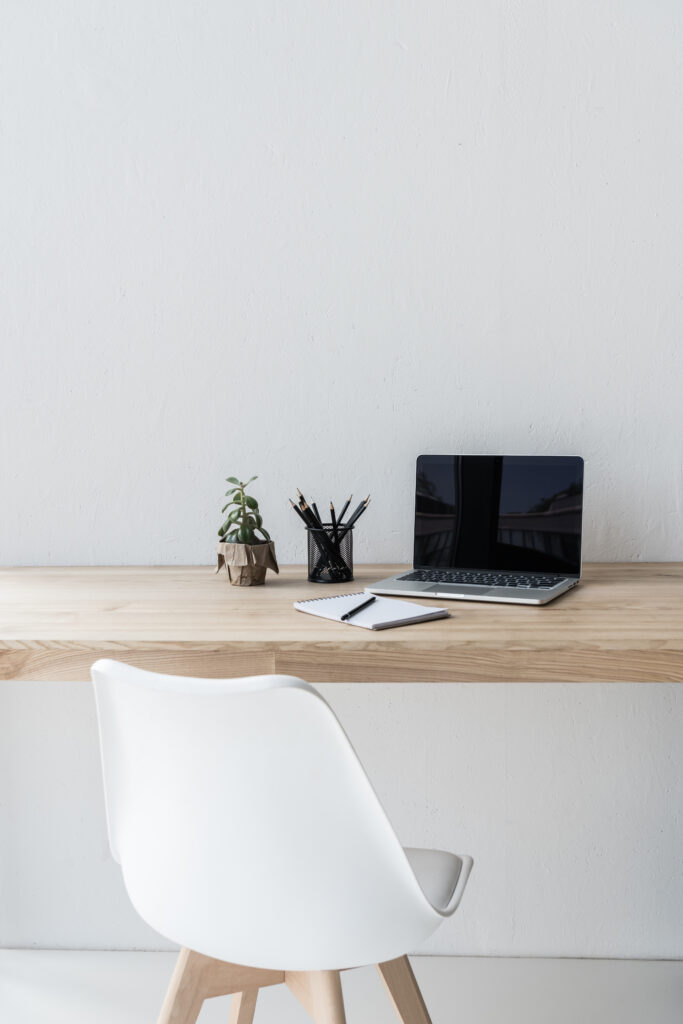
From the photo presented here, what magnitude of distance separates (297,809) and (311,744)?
8 cm

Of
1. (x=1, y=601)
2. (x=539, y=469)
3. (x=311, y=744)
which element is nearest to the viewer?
(x=311, y=744)

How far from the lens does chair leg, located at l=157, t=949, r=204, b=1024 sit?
3.71ft

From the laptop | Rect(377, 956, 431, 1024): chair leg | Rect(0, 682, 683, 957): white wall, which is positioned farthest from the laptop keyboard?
Rect(377, 956, 431, 1024): chair leg

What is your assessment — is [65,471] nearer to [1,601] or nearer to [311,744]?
[1,601]

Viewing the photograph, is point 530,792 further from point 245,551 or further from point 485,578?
point 245,551

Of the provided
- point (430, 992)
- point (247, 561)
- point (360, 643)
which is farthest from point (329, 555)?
point (430, 992)

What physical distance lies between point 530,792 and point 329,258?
1.20 metres

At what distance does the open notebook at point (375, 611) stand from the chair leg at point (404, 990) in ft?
1.47

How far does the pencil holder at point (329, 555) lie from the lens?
1.65 metres

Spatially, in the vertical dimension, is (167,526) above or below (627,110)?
below

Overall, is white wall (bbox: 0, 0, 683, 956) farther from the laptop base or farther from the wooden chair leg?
the wooden chair leg

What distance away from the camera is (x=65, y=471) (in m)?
1.90

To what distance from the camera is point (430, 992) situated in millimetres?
1791

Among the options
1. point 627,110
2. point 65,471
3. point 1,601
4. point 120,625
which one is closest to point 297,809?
point 120,625
